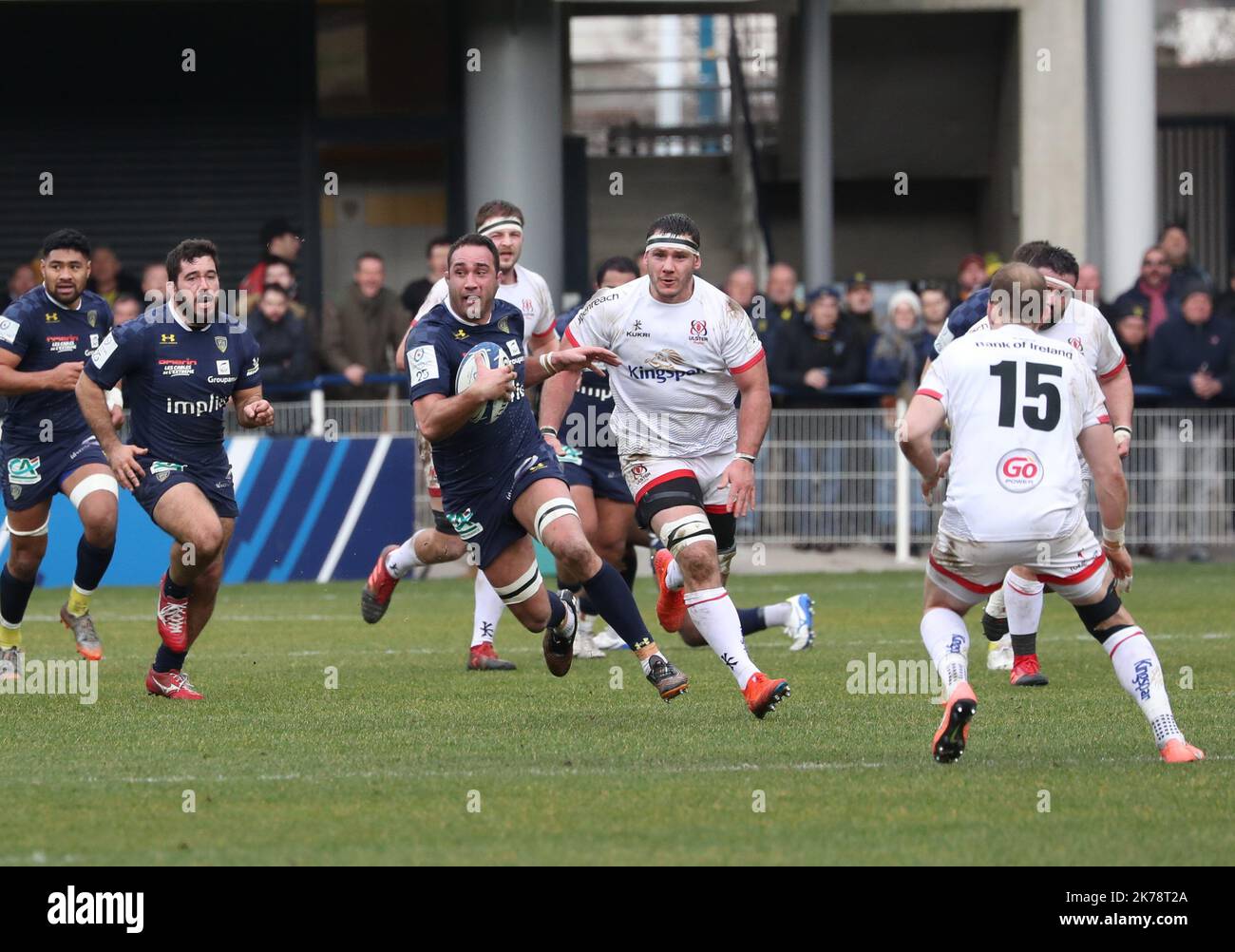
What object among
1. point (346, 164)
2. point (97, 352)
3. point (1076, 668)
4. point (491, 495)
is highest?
point (346, 164)

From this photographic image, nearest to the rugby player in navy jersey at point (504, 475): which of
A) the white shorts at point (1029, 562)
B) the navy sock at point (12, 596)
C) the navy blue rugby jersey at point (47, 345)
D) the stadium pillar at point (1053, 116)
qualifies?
the white shorts at point (1029, 562)

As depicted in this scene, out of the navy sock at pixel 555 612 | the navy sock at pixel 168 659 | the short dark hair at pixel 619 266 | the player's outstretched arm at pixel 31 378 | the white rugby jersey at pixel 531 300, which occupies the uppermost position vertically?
the short dark hair at pixel 619 266

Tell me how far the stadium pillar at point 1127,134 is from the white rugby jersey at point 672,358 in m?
11.8

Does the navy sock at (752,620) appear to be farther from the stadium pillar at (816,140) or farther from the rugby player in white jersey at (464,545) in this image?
the stadium pillar at (816,140)

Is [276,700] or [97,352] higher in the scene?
[97,352]

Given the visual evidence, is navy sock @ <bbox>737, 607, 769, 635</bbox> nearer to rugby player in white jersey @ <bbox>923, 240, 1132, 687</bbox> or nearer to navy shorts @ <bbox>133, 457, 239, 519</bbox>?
rugby player in white jersey @ <bbox>923, 240, 1132, 687</bbox>

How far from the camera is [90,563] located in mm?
10773

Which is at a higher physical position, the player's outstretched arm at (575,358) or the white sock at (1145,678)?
the player's outstretched arm at (575,358)

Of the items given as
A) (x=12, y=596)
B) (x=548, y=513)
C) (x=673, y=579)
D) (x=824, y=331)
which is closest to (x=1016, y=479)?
(x=548, y=513)

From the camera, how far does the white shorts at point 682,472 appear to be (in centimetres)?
915
